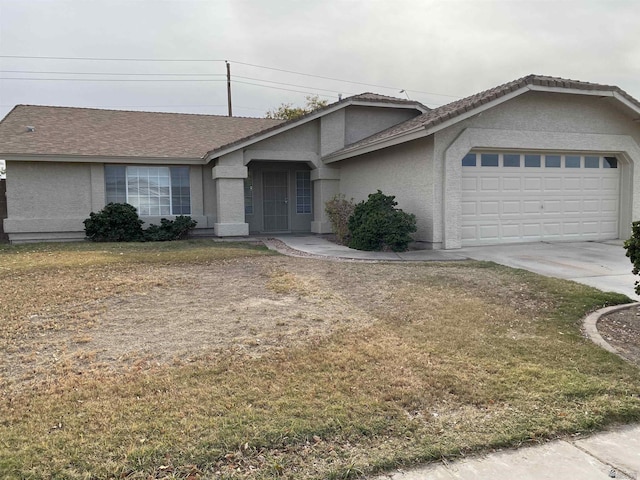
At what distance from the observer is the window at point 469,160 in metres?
12.5

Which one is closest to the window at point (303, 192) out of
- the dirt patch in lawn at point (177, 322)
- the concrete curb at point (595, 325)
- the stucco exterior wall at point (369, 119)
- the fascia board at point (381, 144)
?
the fascia board at point (381, 144)

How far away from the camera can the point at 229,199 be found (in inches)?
625

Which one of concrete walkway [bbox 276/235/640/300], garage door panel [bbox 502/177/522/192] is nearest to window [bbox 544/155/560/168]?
garage door panel [bbox 502/177/522/192]

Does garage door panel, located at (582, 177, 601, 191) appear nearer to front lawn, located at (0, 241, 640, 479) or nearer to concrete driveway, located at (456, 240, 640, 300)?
concrete driveway, located at (456, 240, 640, 300)

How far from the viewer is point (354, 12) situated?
14.3 meters

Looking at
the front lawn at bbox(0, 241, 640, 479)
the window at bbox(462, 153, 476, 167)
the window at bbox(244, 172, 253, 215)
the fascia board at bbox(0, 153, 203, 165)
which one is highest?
the fascia board at bbox(0, 153, 203, 165)

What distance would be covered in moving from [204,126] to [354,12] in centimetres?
851

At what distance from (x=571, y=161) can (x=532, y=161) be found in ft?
4.47

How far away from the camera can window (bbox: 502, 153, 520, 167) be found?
12977mm

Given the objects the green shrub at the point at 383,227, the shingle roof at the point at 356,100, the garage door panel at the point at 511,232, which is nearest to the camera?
the green shrub at the point at 383,227

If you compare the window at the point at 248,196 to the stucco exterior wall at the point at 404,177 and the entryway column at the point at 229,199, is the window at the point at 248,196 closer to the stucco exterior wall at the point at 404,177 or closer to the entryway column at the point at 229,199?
the entryway column at the point at 229,199

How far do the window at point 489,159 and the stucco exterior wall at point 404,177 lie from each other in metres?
1.65

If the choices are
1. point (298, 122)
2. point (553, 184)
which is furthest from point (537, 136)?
point (298, 122)

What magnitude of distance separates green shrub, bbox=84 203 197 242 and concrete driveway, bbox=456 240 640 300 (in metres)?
9.33
